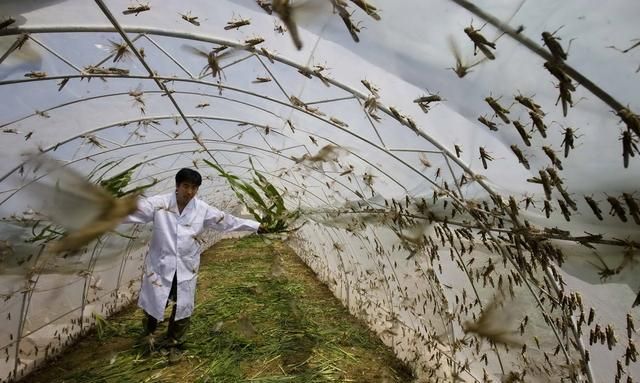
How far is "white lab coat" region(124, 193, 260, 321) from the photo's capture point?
475 cm

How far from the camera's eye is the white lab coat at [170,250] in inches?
187

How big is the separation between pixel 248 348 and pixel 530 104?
5.48 m

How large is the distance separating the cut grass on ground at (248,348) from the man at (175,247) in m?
0.51

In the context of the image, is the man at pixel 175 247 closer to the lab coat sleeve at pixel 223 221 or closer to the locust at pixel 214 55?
the lab coat sleeve at pixel 223 221

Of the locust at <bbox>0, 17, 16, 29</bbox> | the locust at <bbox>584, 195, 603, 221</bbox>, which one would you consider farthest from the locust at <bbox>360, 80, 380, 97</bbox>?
the locust at <bbox>0, 17, 16, 29</bbox>

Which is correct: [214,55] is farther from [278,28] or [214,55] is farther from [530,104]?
[530,104]

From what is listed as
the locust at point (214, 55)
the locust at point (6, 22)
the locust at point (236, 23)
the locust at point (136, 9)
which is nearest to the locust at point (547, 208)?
the locust at point (236, 23)

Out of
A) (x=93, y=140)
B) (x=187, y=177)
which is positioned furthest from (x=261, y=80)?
(x=93, y=140)

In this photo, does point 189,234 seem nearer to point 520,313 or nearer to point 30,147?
point 30,147

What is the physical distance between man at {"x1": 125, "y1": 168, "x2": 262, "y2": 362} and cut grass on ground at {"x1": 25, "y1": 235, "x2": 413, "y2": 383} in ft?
1.69

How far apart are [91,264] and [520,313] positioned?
7205 mm

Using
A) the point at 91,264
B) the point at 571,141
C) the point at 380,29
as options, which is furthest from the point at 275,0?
the point at 91,264

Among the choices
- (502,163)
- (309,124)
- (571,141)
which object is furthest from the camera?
(309,124)

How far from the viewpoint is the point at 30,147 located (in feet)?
14.4
